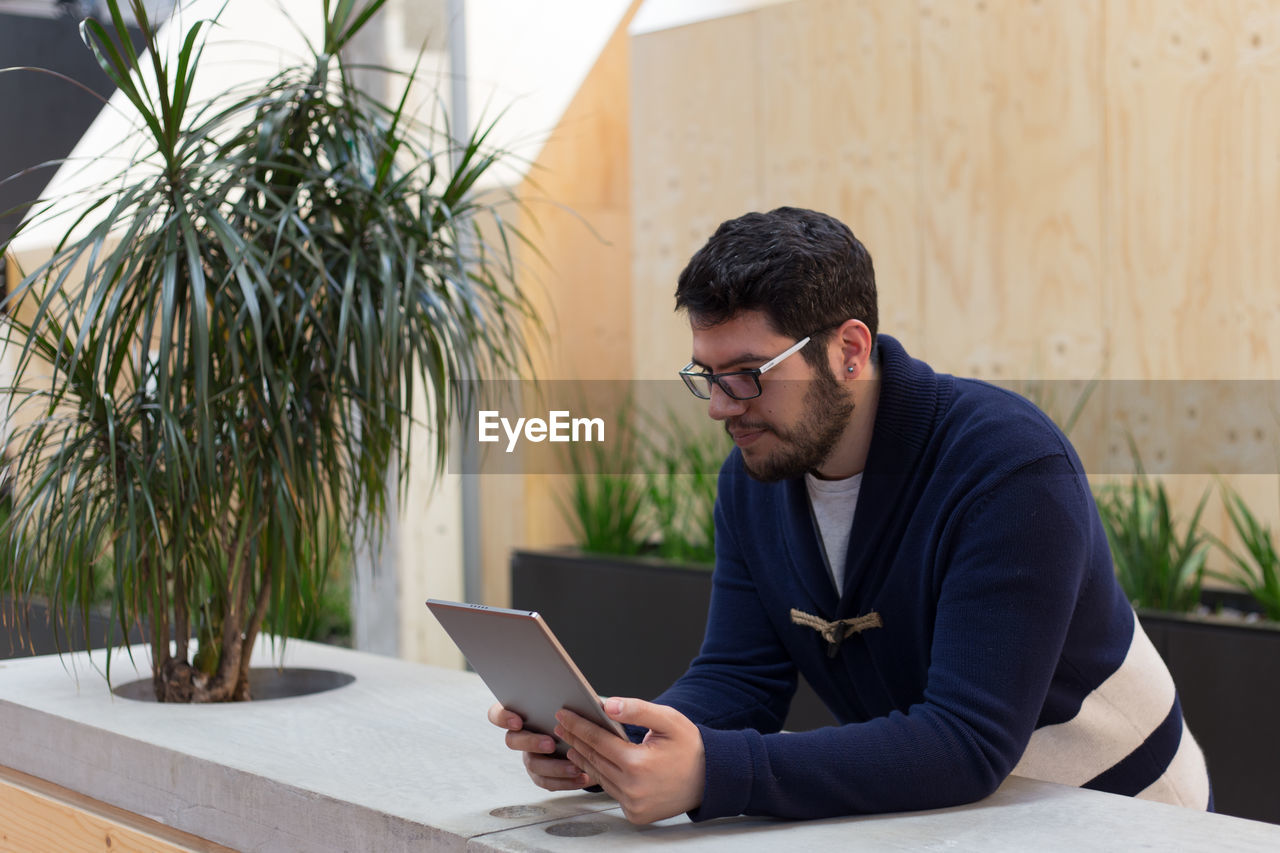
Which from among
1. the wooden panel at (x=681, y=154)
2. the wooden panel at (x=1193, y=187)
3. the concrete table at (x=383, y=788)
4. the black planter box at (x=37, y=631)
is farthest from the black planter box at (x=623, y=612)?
the black planter box at (x=37, y=631)

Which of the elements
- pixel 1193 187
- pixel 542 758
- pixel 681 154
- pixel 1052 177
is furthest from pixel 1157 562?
pixel 681 154

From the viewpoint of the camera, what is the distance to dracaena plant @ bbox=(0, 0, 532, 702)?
6.72 feet

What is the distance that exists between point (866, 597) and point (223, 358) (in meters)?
1.18

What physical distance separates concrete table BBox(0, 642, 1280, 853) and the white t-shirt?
355 mm

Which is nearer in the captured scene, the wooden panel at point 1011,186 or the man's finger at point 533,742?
the man's finger at point 533,742

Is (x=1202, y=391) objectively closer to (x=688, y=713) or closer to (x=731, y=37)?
(x=731, y=37)

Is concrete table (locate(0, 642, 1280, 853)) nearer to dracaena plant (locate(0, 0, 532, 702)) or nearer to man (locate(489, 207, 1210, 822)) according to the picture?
man (locate(489, 207, 1210, 822))

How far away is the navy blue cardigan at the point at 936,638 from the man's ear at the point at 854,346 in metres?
0.04

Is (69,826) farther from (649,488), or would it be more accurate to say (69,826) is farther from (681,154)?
(681,154)

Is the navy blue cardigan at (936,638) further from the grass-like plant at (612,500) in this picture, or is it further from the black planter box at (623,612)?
the grass-like plant at (612,500)

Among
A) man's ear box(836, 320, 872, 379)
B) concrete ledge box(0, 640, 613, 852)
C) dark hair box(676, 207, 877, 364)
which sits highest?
dark hair box(676, 207, 877, 364)

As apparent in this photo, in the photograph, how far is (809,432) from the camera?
5.32ft

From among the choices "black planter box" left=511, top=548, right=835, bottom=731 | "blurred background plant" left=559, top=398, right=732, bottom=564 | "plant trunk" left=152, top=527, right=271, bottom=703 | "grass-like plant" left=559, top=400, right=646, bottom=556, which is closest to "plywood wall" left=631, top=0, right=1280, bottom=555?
"blurred background plant" left=559, top=398, right=732, bottom=564

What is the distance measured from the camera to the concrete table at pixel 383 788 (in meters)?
1.35
